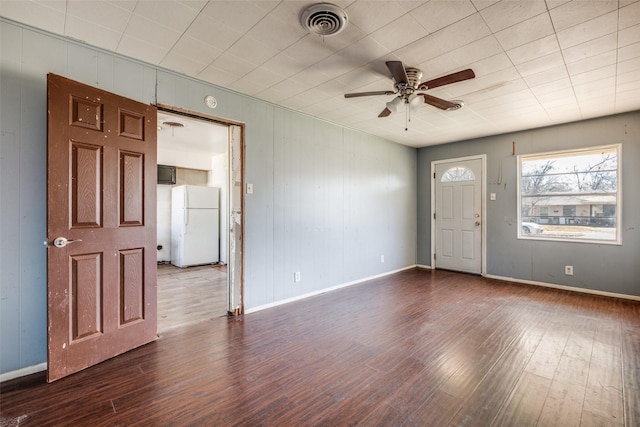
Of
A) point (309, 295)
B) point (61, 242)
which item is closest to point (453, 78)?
point (309, 295)

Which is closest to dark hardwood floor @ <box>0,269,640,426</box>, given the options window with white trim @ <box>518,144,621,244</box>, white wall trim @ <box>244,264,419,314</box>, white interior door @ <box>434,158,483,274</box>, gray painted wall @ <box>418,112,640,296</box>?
white wall trim @ <box>244,264,419,314</box>

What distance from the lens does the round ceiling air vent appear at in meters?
1.87

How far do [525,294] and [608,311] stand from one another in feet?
2.81

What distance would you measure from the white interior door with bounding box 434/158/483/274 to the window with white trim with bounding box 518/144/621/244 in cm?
69

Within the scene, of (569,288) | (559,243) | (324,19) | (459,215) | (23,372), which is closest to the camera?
(324,19)

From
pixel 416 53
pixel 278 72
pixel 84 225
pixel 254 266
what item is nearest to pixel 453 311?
pixel 254 266

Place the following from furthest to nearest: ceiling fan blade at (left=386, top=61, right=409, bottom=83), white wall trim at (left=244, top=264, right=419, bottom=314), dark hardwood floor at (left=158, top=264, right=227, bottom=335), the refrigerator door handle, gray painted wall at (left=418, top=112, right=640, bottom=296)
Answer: the refrigerator door handle < gray painted wall at (left=418, top=112, right=640, bottom=296) < white wall trim at (left=244, top=264, right=419, bottom=314) < dark hardwood floor at (left=158, top=264, right=227, bottom=335) < ceiling fan blade at (left=386, top=61, right=409, bottom=83)

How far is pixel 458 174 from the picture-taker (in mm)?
5523

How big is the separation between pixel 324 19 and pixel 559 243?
15.6 feet

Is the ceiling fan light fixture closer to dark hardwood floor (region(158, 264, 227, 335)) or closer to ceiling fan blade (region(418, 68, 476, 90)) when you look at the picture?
ceiling fan blade (region(418, 68, 476, 90))

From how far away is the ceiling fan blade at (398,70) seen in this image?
2221 mm

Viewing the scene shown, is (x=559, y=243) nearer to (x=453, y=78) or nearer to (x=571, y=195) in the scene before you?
(x=571, y=195)

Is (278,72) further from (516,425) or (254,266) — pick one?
(516,425)

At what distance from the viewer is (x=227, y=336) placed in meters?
2.74
